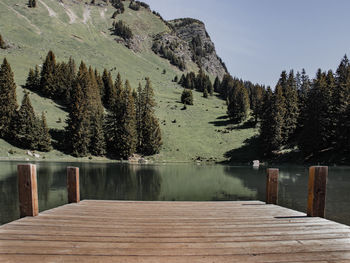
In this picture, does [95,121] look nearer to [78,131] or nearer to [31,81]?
[78,131]

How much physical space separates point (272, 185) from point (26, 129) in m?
61.5

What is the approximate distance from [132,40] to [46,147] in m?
149

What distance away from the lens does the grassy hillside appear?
236ft

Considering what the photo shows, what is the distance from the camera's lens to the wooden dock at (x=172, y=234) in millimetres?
3945

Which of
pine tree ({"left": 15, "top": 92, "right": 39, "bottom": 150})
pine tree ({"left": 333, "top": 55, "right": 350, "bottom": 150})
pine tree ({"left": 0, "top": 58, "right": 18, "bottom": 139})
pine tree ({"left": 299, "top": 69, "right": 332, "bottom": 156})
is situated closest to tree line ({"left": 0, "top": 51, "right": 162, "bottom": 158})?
pine tree ({"left": 0, "top": 58, "right": 18, "bottom": 139})

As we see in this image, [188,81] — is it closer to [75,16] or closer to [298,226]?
[75,16]

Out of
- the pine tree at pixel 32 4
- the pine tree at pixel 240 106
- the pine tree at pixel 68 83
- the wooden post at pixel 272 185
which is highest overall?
the pine tree at pixel 32 4

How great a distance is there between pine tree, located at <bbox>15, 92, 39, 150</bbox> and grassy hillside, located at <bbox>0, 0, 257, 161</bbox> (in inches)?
102

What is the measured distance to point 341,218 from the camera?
513 inches

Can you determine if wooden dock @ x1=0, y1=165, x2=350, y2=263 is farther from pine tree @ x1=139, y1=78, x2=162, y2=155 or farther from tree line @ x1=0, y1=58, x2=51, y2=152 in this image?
pine tree @ x1=139, y1=78, x2=162, y2=155

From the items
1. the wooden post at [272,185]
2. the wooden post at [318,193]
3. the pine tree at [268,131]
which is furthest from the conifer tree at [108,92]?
the wooden post at [318,193]

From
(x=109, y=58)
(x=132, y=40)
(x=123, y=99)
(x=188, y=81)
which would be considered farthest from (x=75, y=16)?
(x=123, y=99)

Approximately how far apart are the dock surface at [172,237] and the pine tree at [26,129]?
57.6 meters

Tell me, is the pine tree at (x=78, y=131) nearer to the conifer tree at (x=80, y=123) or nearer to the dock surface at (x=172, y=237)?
the conifer tree at (x=80, y=123)
